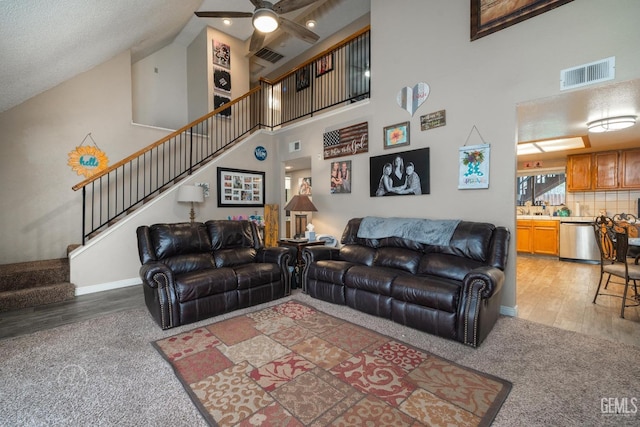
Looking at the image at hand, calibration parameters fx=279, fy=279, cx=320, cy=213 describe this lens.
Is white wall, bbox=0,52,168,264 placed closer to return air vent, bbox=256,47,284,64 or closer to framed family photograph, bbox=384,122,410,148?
return air vent, bbox=256,47,284,64

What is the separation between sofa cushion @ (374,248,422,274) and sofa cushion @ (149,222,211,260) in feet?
7.39

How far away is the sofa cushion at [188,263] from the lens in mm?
3237

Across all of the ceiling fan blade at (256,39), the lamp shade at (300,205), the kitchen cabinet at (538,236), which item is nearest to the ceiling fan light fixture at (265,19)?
the ceiling fan blade at (256,39)

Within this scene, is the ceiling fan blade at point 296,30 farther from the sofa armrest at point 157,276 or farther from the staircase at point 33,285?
the staircase at point 33,285

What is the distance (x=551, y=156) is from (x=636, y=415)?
21.2 ft

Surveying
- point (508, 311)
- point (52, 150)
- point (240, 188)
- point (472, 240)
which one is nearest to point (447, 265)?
point (472, 240)

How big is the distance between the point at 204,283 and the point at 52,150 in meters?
3.94

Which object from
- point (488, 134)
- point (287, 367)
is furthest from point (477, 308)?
point (488, 134)

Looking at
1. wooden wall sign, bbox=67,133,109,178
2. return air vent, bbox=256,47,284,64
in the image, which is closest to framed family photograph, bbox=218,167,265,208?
wooden wall sign, bbox=67,133,109,178

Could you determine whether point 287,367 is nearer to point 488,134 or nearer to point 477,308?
point 477,308

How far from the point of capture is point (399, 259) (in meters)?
3.32

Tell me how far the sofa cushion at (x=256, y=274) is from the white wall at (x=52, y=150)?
3586mm

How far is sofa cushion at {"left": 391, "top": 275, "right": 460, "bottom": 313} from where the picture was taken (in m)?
2.50

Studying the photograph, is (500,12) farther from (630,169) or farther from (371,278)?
Result: (630,169)
